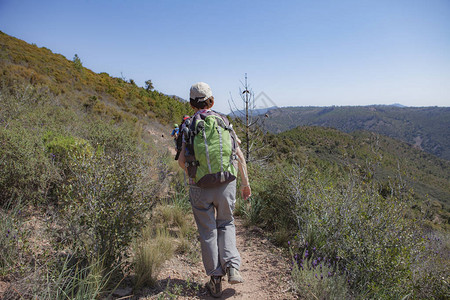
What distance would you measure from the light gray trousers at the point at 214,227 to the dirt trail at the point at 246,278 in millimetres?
303

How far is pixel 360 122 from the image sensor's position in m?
191

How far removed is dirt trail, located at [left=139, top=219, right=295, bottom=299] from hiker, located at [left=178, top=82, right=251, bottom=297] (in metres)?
0.18

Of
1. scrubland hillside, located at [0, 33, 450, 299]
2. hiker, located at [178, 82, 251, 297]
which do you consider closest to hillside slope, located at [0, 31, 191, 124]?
scrubland hillside, located at [0, 33, 450, 299]

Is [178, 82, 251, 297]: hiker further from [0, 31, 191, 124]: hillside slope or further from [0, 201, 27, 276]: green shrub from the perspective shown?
[0, 31, 191, 124]: hillside slope

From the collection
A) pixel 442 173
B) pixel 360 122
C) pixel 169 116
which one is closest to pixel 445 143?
pixel 360 122

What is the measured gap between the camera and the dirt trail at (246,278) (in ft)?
7.00

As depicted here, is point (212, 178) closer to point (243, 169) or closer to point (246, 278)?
point (243, 169)

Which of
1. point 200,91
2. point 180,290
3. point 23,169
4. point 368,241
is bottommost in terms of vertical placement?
point 180,290

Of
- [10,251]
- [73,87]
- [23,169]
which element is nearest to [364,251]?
[10,251]

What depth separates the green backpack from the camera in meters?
1.89

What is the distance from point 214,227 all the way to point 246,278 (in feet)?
2.75

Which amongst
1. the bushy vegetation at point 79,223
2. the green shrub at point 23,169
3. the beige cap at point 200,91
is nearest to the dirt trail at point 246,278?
the bushy vegetation at point 79,223

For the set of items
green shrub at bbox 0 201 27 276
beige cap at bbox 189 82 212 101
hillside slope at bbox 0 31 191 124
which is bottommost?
green shrub at bbox 0 201 27 276

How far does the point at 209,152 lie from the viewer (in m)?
1.90
